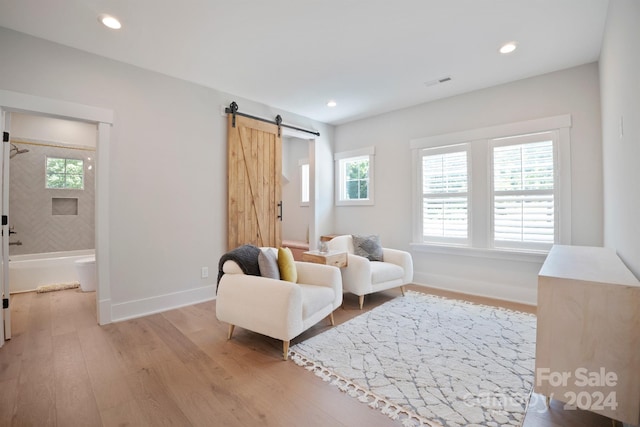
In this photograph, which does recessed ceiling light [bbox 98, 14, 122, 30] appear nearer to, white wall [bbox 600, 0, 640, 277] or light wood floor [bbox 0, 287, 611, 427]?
light wood floor [bbox 0, 287, 611, 427]

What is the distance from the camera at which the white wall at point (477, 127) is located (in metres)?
3.22

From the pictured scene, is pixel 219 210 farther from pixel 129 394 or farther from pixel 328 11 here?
pixel 328 11

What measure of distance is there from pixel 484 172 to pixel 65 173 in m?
6.58

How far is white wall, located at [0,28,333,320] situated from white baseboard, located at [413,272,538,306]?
3.03 meters

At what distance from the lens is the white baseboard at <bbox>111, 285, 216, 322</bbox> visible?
10.2 ft

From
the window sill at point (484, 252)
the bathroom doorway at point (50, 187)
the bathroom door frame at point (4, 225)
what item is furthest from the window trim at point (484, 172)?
the bathroom doorway at point (50, 187)

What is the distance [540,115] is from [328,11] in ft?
9.24

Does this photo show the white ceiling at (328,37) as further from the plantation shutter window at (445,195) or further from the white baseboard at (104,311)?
the white baseboard at (104,311)

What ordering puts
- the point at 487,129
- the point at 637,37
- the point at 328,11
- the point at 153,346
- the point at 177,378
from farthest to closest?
the point at 487,129 < the point at 153,346 < the point at 328,11 < the point at 177,378 < the point at 637,37

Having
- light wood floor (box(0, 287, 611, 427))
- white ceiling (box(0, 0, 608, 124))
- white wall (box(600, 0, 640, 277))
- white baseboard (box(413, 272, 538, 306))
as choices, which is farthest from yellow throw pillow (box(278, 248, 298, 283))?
white baseboard (box(413, 272, 538, 306))

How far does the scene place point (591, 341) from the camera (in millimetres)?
1399

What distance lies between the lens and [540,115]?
3477 millimetres

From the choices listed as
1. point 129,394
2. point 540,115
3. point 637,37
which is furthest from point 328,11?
point 129,394

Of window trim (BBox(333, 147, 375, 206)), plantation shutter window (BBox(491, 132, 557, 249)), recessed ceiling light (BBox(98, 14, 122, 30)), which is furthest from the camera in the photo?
window trim (BBox(333, 147, 375, 206))
